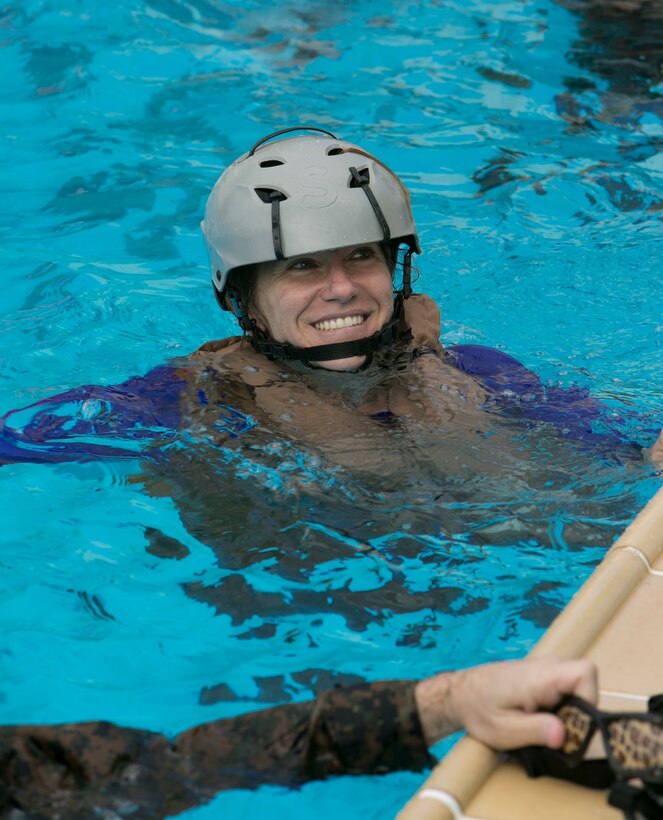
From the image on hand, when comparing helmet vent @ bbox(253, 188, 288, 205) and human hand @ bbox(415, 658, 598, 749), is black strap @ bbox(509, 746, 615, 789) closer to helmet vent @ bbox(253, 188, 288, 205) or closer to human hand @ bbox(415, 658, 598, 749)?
human hand @ bbox(415, 658, 598, 749)

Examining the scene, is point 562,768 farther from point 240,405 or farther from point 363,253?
point 363,253

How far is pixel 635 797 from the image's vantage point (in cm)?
218

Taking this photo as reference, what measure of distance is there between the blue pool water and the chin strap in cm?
52

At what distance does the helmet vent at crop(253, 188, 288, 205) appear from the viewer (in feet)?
15.2

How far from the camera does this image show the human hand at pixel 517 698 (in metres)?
2.35

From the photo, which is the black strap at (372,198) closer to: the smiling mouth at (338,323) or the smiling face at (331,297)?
the smiling face at (331,297)

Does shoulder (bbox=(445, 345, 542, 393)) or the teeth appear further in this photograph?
shoulder (bbox=(445, 345, 542, 393))

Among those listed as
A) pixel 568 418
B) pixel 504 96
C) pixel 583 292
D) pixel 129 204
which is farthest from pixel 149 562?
pixel 504 96

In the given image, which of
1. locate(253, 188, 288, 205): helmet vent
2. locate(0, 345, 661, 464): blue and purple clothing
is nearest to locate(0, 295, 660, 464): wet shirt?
locate(0, 345, 661, 464): blue and purple clothing

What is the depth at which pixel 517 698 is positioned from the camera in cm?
240

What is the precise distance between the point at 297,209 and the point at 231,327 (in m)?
2.13

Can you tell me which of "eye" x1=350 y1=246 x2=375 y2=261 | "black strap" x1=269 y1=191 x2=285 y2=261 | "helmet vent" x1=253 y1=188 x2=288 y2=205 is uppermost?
"helmet vent" x1=253 y1=188 x2=288 y2=205

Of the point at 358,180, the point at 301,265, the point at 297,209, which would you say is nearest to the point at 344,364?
the point at 301,265

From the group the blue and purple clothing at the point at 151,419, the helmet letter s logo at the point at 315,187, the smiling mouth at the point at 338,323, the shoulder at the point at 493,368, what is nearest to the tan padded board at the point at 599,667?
the blue and purple clothing at the point at 151,419
